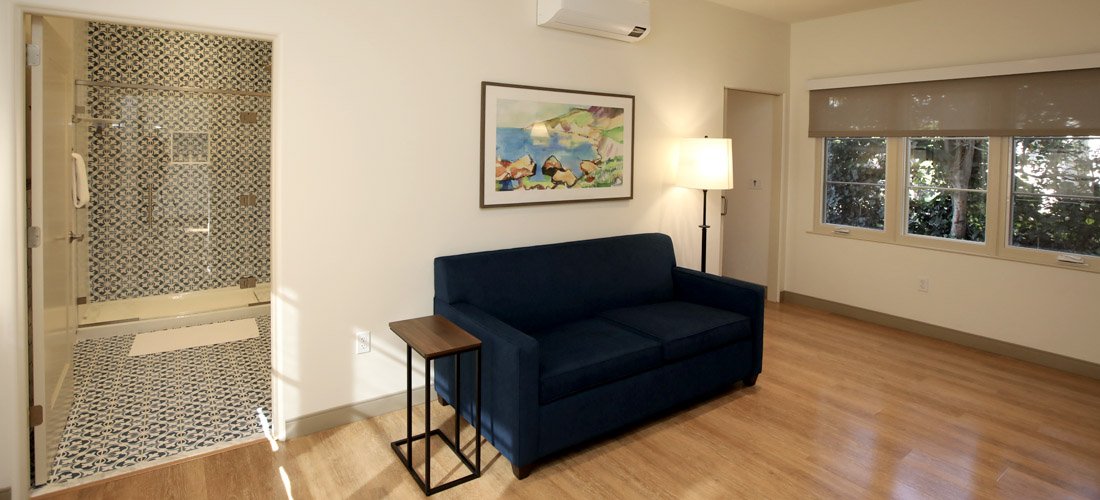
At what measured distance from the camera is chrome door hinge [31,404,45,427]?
2.50m

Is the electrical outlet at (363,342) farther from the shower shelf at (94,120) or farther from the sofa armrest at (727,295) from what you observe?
the shower shelf at (94,120)

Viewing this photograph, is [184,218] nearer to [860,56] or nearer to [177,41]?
[177,41]

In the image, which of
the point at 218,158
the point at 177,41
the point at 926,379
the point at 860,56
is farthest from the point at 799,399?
the point at 177,41

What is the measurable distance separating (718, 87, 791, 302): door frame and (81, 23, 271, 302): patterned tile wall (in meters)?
4.28

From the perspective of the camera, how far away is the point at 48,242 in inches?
104

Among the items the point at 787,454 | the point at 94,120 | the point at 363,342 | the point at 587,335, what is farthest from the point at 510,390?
the point at 94,120

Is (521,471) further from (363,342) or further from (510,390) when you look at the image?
(363,342)

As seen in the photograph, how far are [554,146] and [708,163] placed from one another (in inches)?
46.1

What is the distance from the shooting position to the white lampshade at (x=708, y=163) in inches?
168

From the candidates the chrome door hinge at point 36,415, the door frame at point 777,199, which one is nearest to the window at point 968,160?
the door frame at point 777,199

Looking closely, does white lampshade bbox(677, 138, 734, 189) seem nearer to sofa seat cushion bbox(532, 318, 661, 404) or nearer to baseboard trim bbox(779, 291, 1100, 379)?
sofa seat cushion bbox(532, 318, 661, 404)

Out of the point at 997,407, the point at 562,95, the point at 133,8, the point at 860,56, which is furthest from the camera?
the point at 860,56

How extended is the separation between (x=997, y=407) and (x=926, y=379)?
0.45 meters

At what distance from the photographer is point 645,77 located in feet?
14.1
